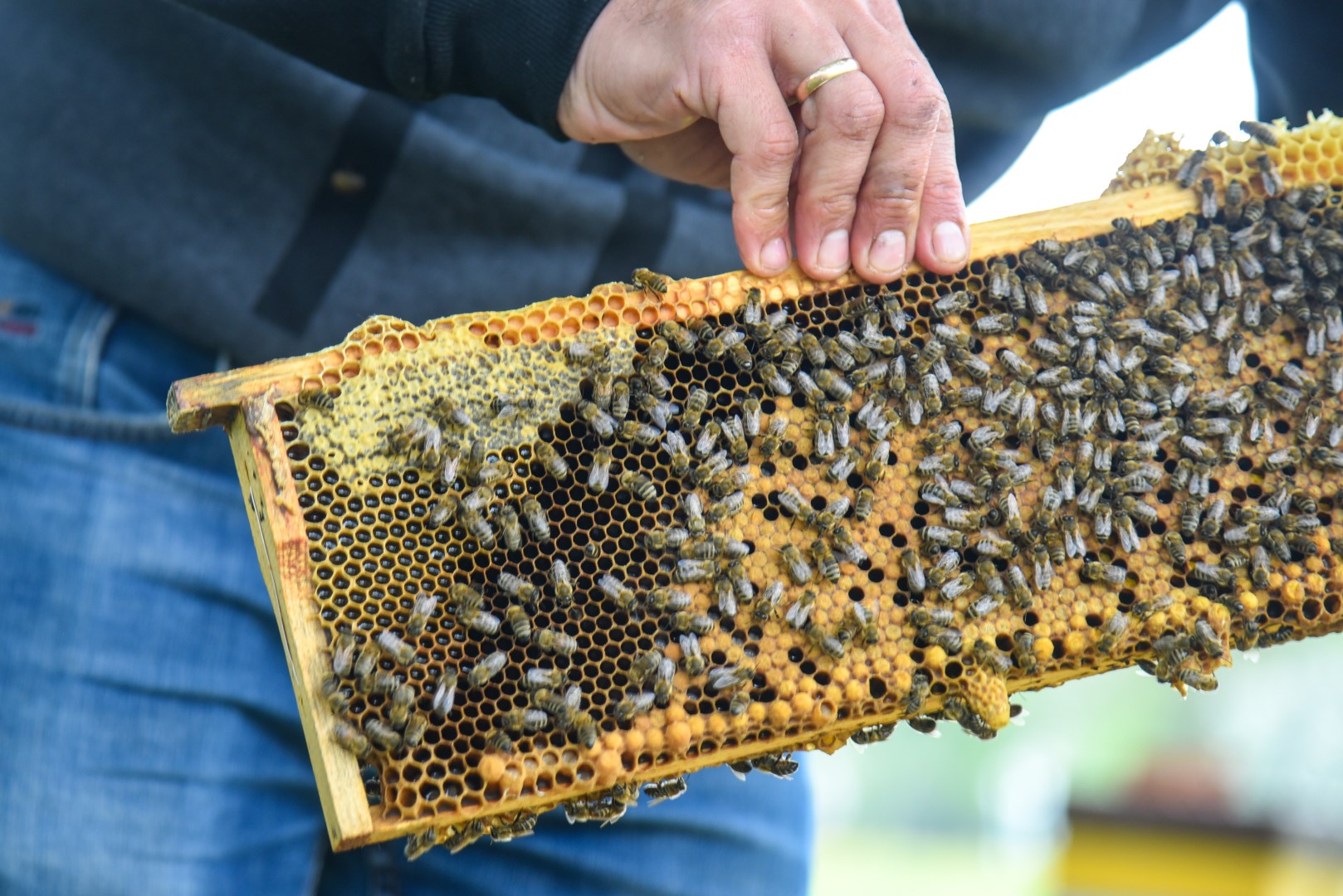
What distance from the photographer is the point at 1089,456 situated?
9.53 feet

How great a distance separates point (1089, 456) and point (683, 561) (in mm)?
1265

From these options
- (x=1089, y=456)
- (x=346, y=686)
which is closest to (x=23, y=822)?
(x=346, y=686)

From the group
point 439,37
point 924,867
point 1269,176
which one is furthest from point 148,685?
point 924,867

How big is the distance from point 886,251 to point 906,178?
0.71 feet

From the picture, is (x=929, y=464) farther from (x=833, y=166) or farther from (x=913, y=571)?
(x=833, y=166)

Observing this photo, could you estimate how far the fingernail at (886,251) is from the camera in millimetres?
2932

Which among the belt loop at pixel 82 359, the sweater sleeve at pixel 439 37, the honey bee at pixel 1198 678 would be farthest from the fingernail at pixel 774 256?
the belt loop at pixel 82 359

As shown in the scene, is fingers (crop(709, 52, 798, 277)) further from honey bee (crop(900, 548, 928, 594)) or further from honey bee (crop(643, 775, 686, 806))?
honey bee (crop(643, 775, 686, 806))

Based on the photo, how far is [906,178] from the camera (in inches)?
113

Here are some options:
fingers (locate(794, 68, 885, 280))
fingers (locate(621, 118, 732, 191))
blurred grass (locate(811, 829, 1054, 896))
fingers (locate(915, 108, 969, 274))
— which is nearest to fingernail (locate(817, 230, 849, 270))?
fingers (locate(794, 68, 885, 280))

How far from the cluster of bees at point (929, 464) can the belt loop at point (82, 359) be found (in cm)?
166

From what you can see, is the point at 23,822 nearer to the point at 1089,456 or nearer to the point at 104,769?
the point at 104,769

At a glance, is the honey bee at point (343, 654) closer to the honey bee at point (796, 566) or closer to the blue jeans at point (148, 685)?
the honey bee at point (796, 566)

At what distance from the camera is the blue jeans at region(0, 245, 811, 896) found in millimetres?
3354
